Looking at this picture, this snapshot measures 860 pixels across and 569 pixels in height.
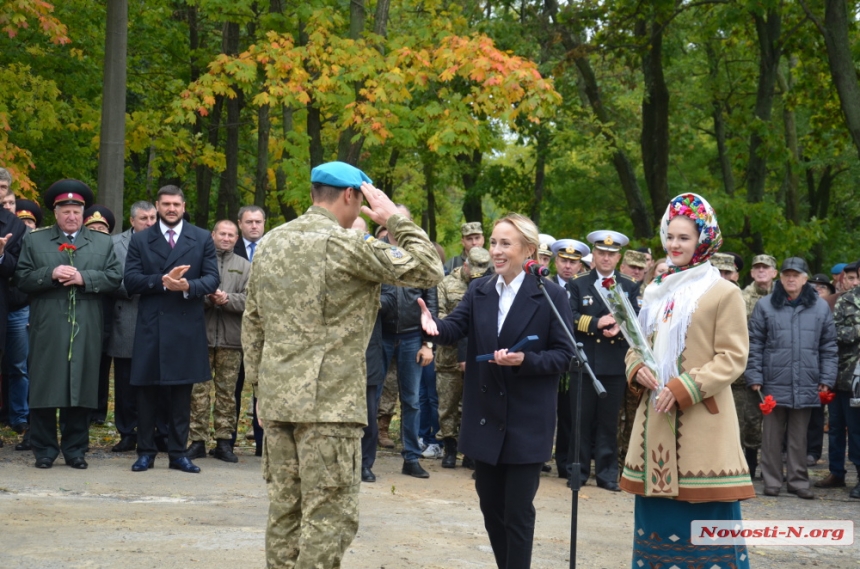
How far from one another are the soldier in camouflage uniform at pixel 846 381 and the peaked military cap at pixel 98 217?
781 cm

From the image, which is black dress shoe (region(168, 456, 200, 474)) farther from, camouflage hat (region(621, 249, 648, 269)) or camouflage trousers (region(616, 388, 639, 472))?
camouflage hat (region(621, 249, 648, 269))

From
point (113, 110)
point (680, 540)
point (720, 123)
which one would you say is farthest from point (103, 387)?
point (720, 123)

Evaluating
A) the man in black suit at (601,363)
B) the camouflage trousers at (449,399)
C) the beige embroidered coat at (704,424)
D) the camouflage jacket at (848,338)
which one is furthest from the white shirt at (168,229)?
the camouflage jacket at (848,338)

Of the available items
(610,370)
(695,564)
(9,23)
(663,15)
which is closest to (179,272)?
(610,370)

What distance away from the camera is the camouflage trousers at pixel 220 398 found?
9461 millimetres

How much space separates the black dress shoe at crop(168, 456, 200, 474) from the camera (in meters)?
8.79

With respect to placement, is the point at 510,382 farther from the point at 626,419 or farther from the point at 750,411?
the point at 750,411

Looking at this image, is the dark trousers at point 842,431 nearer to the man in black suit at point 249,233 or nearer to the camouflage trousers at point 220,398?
the man in black suit at point 249,233

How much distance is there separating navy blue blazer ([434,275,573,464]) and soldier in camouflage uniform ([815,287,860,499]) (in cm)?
601

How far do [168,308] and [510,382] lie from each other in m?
4.18

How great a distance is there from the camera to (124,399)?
9773 mm

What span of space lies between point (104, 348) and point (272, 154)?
13192 mm

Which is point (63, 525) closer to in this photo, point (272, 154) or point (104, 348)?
point (104, 348)

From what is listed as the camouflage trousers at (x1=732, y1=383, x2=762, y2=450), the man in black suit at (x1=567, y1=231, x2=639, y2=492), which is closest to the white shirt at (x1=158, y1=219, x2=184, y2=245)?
the man in black suit at (x1=567, y1=231, x2=639, y2=492)
